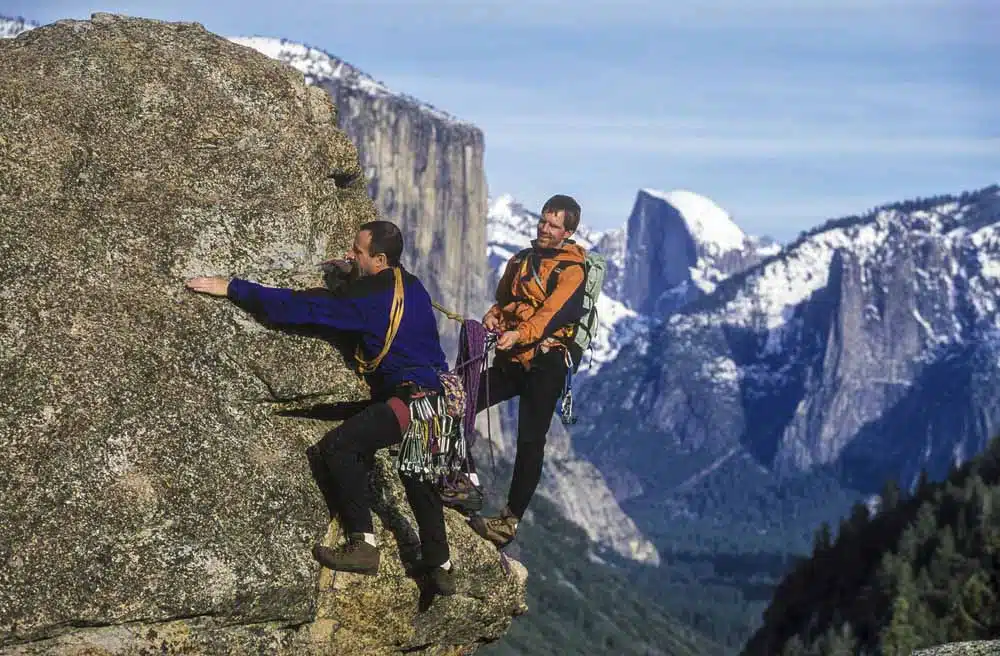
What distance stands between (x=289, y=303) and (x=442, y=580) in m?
4.51

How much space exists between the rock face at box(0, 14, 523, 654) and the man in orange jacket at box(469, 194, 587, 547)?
139cm

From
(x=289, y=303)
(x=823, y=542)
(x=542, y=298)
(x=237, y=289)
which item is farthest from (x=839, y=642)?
(x=237, y=289)

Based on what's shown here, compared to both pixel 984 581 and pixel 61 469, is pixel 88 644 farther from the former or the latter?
pixel 984 581

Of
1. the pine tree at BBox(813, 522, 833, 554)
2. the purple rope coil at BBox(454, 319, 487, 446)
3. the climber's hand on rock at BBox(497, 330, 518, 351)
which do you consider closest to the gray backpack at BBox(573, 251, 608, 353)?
the climber's hand on rock at BBox(497, 330, 518, 351)

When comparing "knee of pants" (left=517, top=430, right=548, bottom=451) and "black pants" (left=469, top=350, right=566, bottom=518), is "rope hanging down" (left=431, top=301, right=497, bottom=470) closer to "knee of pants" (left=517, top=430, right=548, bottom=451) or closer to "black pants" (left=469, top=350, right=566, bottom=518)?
"black pants" (left=469, top=350, right=566, bottom=518)

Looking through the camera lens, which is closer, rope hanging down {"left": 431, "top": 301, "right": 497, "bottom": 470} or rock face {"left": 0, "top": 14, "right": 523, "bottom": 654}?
rock face {"left": 0, "top": 14, "right": 523, "bottom": 654}

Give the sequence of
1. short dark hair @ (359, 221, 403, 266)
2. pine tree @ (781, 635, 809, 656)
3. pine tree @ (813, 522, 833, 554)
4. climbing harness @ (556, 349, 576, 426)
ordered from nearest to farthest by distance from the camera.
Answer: short dark hair @ (359, 221, 403, 266) < climbing harness @ (556, 349, 576, 426) < pine tree @ (781, 635, 809, 656) < pine tree @ (813, 522, 833, 554)

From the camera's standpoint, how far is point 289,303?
717 inches

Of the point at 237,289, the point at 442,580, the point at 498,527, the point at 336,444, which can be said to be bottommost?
the point at 442,580

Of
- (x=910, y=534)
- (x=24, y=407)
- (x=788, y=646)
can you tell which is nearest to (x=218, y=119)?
(x=24, y=407)

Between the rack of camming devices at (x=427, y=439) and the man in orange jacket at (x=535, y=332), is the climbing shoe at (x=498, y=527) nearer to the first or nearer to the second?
the man in orange jacket at (x=535, y=332)

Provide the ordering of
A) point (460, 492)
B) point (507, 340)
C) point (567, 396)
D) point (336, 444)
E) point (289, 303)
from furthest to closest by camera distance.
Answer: point (567, 396), point (507, 340), point (460, 492), point (289, 303), point (336, 444)

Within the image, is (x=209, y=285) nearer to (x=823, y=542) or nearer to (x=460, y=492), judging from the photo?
(x=460, y=492)

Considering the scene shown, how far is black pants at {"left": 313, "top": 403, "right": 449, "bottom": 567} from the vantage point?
17891 mm
